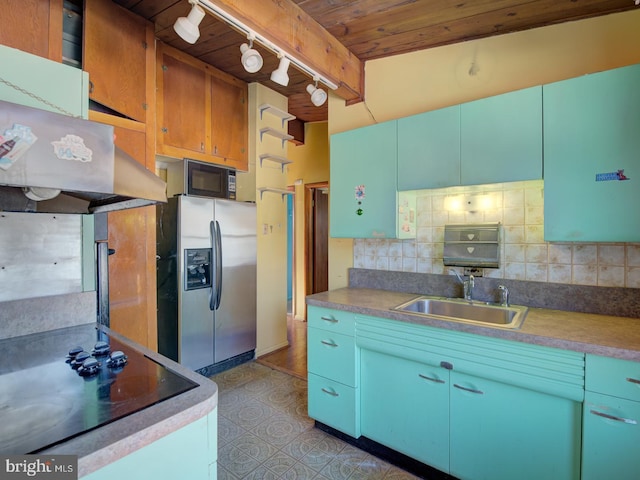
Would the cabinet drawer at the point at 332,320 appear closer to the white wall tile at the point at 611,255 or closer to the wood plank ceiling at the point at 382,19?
the white wall tile at the point at 611,255

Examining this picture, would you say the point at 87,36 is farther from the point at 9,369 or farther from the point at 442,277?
the point at 442,277

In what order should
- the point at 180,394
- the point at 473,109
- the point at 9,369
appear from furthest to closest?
the point at 473,109
the point at 9,369
the point at 180,394

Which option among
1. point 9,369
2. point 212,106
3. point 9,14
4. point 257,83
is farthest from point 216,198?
point 9,369

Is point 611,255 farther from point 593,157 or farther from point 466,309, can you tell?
point 466,309

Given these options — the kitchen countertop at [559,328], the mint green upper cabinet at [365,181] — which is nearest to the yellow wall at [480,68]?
the mint green upper cabinet at [365,181]

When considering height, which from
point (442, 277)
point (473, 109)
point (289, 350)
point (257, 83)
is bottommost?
point (289, 350)

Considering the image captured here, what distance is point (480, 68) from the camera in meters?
2.10

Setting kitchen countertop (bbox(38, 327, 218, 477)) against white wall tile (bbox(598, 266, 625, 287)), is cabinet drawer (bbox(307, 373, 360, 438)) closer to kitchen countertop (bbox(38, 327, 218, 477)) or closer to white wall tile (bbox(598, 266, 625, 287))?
kitchen countertop (bbox(38, 327, 218, 477))

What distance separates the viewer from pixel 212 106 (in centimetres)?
308

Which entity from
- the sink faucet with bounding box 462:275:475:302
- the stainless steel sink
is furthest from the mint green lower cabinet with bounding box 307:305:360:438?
the sink faucet with bounding box 462:275:475:302

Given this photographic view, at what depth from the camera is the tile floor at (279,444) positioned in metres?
1.82

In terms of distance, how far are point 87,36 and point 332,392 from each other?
8.91ft

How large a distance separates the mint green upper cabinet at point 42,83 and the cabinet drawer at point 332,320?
1.62 meters

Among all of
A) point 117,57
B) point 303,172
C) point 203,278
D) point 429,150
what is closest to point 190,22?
point 117,57
